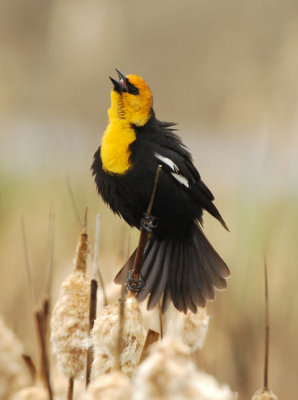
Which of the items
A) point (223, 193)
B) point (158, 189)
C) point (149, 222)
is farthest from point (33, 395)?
point (223, 193)

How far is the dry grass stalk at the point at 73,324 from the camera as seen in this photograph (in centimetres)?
142

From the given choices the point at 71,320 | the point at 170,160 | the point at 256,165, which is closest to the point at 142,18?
the point at 256,165

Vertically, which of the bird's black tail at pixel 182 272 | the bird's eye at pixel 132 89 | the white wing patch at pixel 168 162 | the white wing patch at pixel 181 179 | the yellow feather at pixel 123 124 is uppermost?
the bird's eye at pixel 132 89

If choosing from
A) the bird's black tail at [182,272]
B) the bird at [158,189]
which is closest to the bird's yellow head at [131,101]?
the bird at [158,189]

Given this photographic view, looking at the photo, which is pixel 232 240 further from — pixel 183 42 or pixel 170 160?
pixel 183 42

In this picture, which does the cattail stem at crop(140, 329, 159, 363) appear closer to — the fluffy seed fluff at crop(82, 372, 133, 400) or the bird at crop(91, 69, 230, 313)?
the fluffy seed fluff at crop(82, 372, 133, 400)

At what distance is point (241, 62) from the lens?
4.60 metres

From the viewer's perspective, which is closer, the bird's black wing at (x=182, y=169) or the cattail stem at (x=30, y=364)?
the cattail stem at (x=30, y=364)

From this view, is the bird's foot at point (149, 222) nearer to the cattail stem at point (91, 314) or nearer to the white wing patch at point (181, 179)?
the white wing patch at point (181, 179)

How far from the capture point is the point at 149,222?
2.41 m

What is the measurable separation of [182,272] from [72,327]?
1.38 meters

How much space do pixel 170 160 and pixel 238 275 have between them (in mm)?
1008

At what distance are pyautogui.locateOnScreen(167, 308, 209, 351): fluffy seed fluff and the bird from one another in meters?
0.52

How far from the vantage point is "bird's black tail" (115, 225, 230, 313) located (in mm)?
2541
